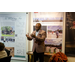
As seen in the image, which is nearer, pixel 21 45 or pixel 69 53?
pixel 69 53

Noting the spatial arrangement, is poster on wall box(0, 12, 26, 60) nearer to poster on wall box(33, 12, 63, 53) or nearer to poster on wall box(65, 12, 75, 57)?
poster on wall box(33, 12, 63, 53)

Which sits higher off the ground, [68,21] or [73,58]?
[68,21]

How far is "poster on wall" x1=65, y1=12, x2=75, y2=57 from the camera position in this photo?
3.25 m

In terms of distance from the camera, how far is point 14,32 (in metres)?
3.68

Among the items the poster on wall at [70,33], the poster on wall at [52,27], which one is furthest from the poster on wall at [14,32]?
the poster on wall at [70,33]

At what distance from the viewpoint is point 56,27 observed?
3.37 meters

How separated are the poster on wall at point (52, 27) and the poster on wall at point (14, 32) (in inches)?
27.1

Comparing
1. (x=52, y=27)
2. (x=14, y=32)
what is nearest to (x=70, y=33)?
(x=52, y=27)

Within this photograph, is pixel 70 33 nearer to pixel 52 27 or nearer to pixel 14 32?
pixel 52 27

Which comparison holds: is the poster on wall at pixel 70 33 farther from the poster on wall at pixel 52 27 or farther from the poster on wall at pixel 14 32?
the poster on wall at pixel 14 32

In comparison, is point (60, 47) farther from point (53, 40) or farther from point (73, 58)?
point (73, 58)

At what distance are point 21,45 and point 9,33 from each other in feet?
2.50

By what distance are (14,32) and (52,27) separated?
1651 mm

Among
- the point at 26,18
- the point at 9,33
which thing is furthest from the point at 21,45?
the point at 26,18
